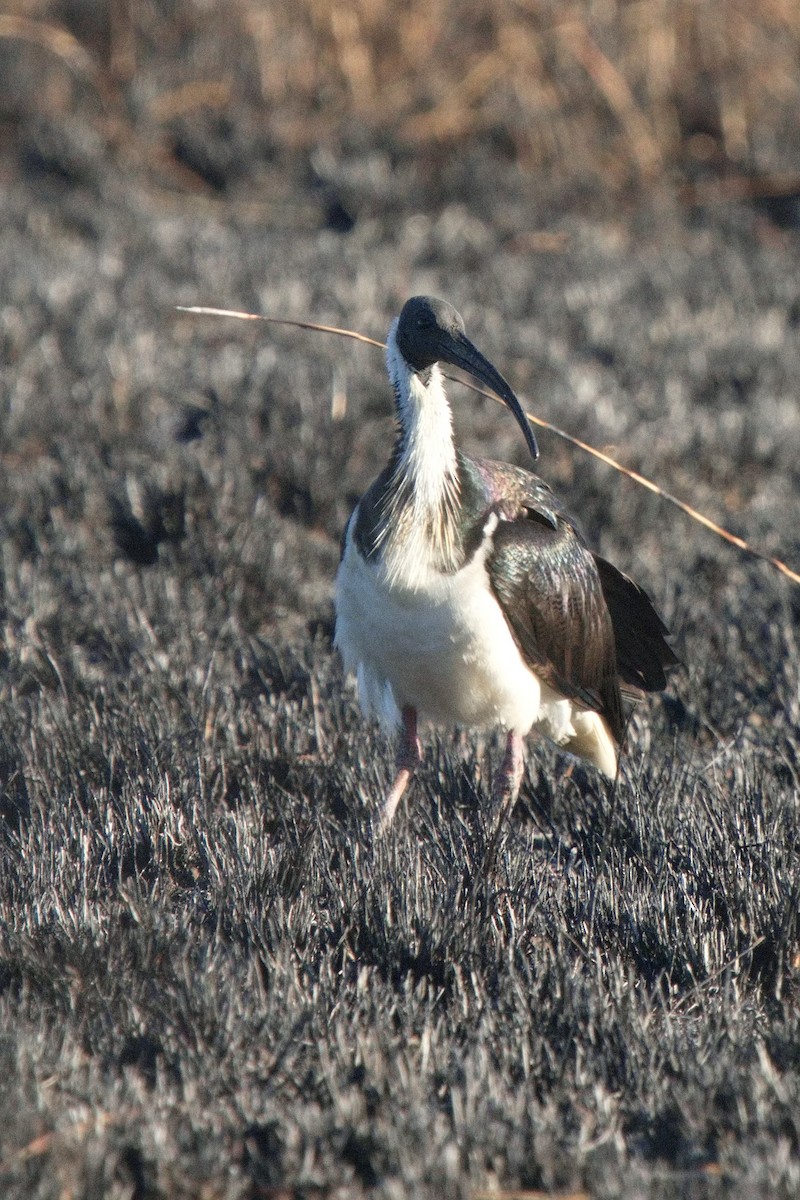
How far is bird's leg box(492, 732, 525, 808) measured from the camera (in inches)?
149

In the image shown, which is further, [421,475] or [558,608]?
[558,608]

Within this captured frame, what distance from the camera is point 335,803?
3.87 meters

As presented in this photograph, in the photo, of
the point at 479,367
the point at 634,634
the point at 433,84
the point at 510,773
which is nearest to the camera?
the point at 479,367

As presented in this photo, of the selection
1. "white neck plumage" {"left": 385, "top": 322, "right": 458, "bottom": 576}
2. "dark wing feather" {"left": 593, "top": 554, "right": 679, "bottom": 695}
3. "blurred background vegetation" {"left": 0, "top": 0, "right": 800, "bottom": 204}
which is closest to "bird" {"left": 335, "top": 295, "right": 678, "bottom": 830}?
"white neck plumage" {"left": 385, "top": 322, "right": 458, "bottom": 576}

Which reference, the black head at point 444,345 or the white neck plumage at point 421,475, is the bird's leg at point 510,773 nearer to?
the white neck plumage at point 421,475

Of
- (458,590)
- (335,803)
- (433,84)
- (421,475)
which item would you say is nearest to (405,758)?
(335,803)

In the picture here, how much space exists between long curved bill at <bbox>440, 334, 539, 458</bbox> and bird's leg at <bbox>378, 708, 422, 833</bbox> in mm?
776

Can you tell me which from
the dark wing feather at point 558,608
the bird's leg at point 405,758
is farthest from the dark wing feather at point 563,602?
the bird's leg at point 405,758

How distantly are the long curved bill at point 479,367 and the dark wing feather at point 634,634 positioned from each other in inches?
28.6

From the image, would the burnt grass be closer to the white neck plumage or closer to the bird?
the bird

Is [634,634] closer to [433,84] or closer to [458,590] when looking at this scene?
[458,590]

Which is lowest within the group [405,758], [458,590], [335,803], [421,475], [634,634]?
[335,803]

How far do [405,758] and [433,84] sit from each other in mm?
6793

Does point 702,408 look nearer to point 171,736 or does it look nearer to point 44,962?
point 171,736
